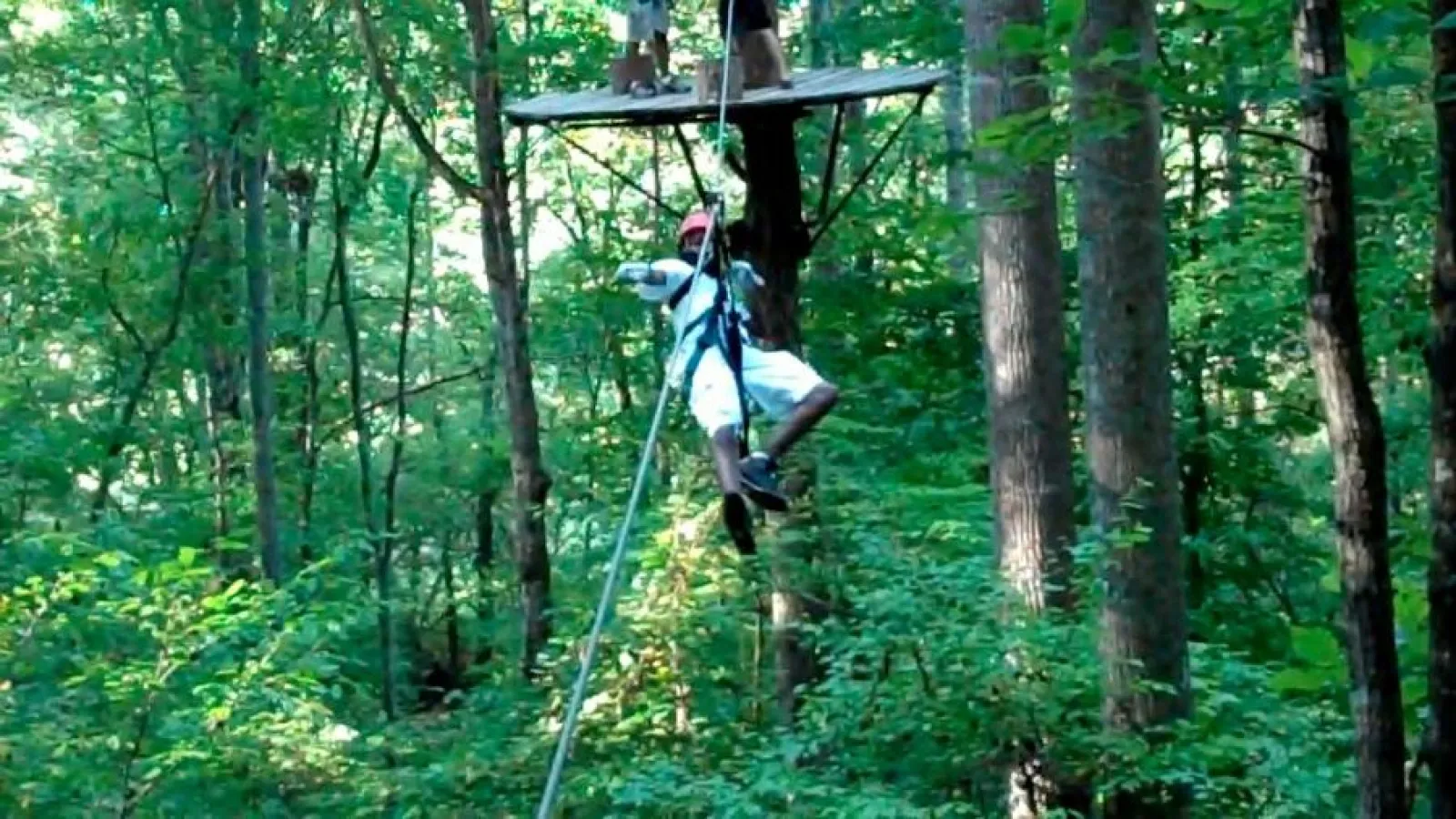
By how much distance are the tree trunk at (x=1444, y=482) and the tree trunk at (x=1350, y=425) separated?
163 millimetres

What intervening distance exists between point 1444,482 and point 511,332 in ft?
27.2

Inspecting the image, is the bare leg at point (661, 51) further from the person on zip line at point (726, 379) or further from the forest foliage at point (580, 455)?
the person on zip line at point (726, 379)

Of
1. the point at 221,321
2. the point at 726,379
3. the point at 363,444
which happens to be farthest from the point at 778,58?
the point at 363,444

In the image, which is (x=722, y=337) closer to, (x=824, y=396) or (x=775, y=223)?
(x=824, y=396)

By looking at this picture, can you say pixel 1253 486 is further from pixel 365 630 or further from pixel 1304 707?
pixel 365 630

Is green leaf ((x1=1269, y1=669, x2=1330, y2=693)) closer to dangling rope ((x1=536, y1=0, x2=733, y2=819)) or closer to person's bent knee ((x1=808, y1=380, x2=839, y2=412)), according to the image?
dangling rope ((x1=536, y1=0, x2=733, y2=819))

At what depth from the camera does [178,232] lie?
16125mm

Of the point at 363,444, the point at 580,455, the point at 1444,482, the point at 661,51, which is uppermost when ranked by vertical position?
the point at 661,51

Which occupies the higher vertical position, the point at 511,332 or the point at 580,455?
the point at 511,332

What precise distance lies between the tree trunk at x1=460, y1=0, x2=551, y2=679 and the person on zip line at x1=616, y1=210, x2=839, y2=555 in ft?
16.3

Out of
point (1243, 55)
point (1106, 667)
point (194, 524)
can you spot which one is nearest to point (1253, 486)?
point (1106, 667)

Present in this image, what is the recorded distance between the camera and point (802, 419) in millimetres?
5992

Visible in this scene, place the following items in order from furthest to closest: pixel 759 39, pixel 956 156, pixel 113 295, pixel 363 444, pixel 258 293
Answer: pixel 363 444 < pixel 113 295 < pixel 258 293 < pixel 956 156 < pixel 759 39

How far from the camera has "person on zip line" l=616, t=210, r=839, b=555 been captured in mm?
5738
